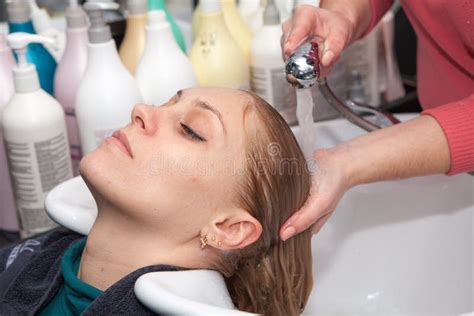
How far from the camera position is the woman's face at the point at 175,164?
1.12 metres

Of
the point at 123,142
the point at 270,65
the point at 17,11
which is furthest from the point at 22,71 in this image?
the point at 270,65

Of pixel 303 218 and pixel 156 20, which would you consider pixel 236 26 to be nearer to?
pixel 156 20

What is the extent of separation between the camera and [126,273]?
3.81 feet

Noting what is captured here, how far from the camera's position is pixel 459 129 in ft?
4.08

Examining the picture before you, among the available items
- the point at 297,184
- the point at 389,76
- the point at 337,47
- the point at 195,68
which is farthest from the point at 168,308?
the point at 389,76

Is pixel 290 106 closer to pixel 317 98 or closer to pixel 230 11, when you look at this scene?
pixel 317 98

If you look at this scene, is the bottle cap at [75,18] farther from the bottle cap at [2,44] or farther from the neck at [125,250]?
the neck at [125,250]

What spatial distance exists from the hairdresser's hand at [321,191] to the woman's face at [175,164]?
105mm

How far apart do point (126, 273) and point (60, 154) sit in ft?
1.22

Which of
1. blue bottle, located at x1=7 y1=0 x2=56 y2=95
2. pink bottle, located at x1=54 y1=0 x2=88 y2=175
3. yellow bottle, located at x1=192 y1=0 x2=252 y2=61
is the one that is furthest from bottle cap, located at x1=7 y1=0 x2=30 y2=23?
yellow bottle, located at x1=192 y1=0 x2=252 y2=61

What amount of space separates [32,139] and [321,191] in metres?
0.54

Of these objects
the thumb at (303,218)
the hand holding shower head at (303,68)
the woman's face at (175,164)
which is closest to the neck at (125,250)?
the woman's face at (175,164)

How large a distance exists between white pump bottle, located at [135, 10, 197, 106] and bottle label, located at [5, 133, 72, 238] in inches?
7.6

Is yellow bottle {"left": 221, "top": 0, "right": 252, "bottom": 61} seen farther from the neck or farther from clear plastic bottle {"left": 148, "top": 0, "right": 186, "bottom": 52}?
the neck
